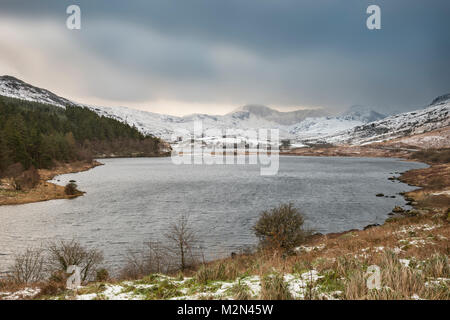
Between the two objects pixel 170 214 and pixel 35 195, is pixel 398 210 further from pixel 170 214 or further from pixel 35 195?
pixel 35 195

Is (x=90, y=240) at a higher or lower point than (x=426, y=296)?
lower

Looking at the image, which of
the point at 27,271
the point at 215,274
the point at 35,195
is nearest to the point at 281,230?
the point at 215,274

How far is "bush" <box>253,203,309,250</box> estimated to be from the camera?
24.3 metres

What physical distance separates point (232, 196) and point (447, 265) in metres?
45.9

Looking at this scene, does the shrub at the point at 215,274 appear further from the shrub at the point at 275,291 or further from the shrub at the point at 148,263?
the shrub at the point at 148,263

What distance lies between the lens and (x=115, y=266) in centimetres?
2173

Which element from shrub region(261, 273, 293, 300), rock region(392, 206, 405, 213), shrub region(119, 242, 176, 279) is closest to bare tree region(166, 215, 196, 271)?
shrub region(119, 242, 176, 279)

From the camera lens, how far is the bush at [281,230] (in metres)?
24.3

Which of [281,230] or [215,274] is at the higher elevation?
[215,274]

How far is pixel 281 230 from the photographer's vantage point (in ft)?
81.0

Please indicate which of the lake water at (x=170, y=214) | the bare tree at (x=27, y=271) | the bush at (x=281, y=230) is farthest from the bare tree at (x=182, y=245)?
the bare tree at (x=27, y=271)
